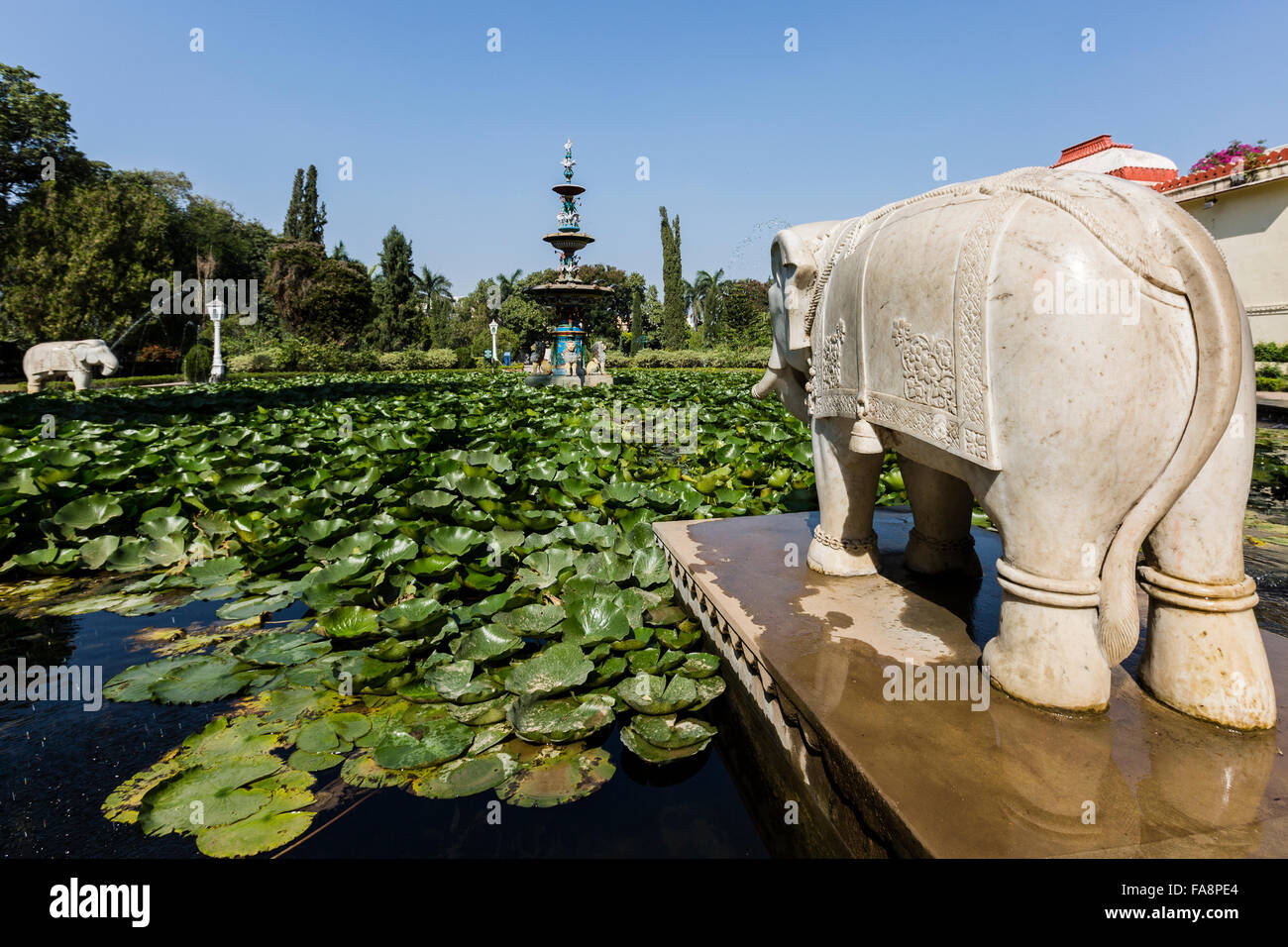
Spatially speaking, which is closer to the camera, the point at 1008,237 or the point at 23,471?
the point at 1008,237

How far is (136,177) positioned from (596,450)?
36266 mm

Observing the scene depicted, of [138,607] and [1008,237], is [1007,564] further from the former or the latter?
[138,607]

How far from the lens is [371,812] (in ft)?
5.27

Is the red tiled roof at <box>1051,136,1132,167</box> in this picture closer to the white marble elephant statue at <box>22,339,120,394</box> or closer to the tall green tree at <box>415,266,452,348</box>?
the white marble elephant statue at <box>22,339,120,394</box>

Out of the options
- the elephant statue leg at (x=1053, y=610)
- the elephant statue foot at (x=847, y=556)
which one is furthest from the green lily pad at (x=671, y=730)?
the elephant statue leg at (x=1053, y=610)

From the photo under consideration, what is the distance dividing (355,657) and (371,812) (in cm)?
80

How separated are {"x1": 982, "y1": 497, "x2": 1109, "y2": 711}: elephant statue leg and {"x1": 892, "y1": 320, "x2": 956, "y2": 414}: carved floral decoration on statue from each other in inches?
11.2

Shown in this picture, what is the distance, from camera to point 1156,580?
51.8 inches

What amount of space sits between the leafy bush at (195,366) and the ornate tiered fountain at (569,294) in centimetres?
954

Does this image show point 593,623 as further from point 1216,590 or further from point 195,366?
point 195,366

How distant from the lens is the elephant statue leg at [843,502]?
213 centimetres

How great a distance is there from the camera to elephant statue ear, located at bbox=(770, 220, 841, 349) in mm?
2164

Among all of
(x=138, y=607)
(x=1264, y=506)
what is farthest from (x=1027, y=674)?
(x=1264, y=506)

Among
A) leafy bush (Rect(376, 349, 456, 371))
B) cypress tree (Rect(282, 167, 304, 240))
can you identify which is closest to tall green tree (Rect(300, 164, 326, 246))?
cypress tree (Rect(282, 167, 304, 240))
